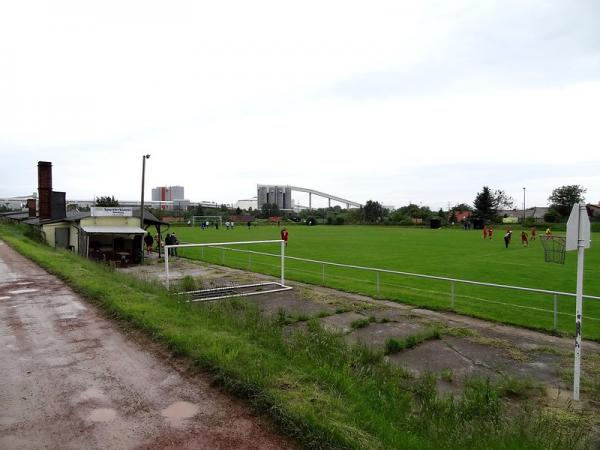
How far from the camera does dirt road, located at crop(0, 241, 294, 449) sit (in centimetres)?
385

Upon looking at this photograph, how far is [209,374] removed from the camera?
524 cm

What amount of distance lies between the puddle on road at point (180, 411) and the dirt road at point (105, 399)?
1 cm

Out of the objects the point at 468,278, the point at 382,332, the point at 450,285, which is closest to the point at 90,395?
the point at 382,332

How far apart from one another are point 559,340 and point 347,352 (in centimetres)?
501

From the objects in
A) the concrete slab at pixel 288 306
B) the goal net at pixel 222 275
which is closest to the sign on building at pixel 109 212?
the goal net at pixel 222 275

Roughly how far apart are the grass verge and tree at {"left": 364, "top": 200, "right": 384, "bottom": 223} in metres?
96.2

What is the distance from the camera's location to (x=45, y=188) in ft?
109

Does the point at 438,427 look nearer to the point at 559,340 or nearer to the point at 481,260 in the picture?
the point at 559,340

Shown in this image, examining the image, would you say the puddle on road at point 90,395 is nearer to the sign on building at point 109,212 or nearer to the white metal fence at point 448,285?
the white metal fence at point 448,285

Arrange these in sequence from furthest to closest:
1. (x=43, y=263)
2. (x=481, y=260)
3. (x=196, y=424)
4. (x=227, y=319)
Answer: (x=481, y=260) < (x=43, y=263) < (x=227, y=319) < (x=196, y=424)

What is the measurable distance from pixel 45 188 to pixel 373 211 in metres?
82.2

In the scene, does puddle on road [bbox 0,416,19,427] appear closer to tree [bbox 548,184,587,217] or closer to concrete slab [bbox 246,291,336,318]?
concrete slab [bbox 246,291,336,318]

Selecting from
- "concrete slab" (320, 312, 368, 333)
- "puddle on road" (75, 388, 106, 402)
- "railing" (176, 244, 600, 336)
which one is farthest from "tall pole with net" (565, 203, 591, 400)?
"puddle on road" (75, 388, 106, 402)

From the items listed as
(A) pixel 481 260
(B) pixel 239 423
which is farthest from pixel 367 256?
(B) pixel 239 423
